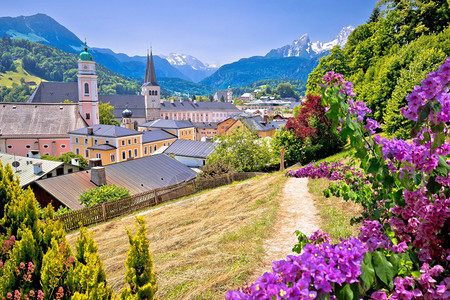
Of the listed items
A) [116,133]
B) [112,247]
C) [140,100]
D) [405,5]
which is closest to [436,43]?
[405,5]

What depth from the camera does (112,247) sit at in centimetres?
1141

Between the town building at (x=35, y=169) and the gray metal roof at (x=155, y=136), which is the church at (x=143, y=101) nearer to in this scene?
the gray metal roof at (x=155, y=136)

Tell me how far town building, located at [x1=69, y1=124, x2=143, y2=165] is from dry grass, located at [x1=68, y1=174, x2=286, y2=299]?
3729cm

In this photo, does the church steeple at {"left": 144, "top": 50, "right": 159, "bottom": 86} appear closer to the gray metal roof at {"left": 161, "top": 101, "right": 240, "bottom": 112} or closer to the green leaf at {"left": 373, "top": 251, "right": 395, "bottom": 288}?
the gray metal roof at {"left": 161, "top": 101, "right": 240, "bottom": 112}

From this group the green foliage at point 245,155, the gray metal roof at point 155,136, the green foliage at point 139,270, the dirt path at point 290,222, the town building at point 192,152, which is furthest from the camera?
the gray metal roof at point 155,136

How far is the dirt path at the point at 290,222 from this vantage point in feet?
23.7

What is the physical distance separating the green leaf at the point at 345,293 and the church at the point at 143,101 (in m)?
69.7

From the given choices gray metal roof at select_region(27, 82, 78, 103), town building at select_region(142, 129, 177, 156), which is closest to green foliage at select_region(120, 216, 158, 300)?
town building at select_region(142, 129, 177, 156)

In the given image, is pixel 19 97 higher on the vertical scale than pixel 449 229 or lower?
higher

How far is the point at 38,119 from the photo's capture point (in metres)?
60.6

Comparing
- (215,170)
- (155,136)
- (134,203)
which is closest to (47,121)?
(155,136)

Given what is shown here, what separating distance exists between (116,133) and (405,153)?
52.5m

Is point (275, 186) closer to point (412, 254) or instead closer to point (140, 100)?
point (412, 254)

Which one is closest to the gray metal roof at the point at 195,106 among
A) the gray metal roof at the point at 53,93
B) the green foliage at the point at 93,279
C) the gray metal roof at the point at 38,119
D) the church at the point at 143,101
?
the church at the point at 143,101
